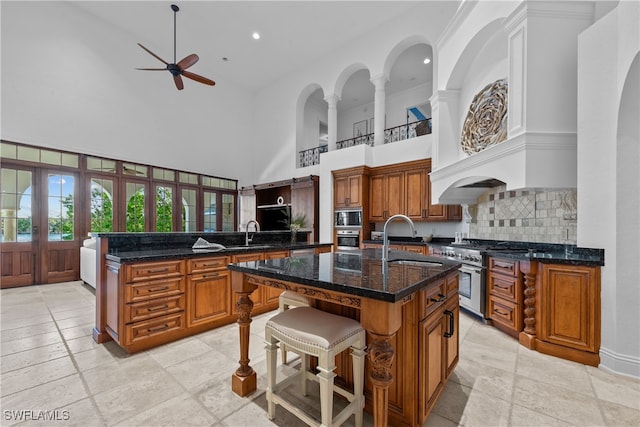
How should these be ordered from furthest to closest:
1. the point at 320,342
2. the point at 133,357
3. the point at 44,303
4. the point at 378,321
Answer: the point at 44,303 < the point at 133,357 < the point at 320,342 < the point at 378,321

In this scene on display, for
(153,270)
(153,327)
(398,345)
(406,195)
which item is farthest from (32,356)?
(406,195)

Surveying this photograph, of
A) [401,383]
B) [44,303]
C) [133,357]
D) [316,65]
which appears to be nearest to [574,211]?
[401,383]

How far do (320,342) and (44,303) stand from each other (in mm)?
4972

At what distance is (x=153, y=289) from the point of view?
256cm

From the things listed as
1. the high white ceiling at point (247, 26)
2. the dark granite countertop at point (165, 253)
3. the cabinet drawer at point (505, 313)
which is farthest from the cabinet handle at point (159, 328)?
the high white ceiling at point (247, 26)

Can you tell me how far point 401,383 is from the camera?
1.52m

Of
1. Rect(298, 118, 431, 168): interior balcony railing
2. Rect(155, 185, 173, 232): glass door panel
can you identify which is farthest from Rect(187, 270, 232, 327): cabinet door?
Rect(155, 185, 173, 232): glass door panel

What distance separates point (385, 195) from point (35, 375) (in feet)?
17.5

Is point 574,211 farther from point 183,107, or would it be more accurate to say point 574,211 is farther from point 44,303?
point 183,107

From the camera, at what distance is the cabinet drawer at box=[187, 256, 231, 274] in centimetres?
281

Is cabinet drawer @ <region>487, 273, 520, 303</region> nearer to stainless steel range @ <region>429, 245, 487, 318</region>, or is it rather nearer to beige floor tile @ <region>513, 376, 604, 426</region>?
stainless steel range @ <region>429, 245, 487, 318</region>

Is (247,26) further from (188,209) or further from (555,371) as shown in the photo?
(555,371)

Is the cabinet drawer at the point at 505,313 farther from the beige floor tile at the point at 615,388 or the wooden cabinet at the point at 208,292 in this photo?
the wooden cabinet at the point at 208,292

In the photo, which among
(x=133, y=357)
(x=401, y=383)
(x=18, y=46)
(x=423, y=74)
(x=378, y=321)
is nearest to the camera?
(x=378, y=321)
